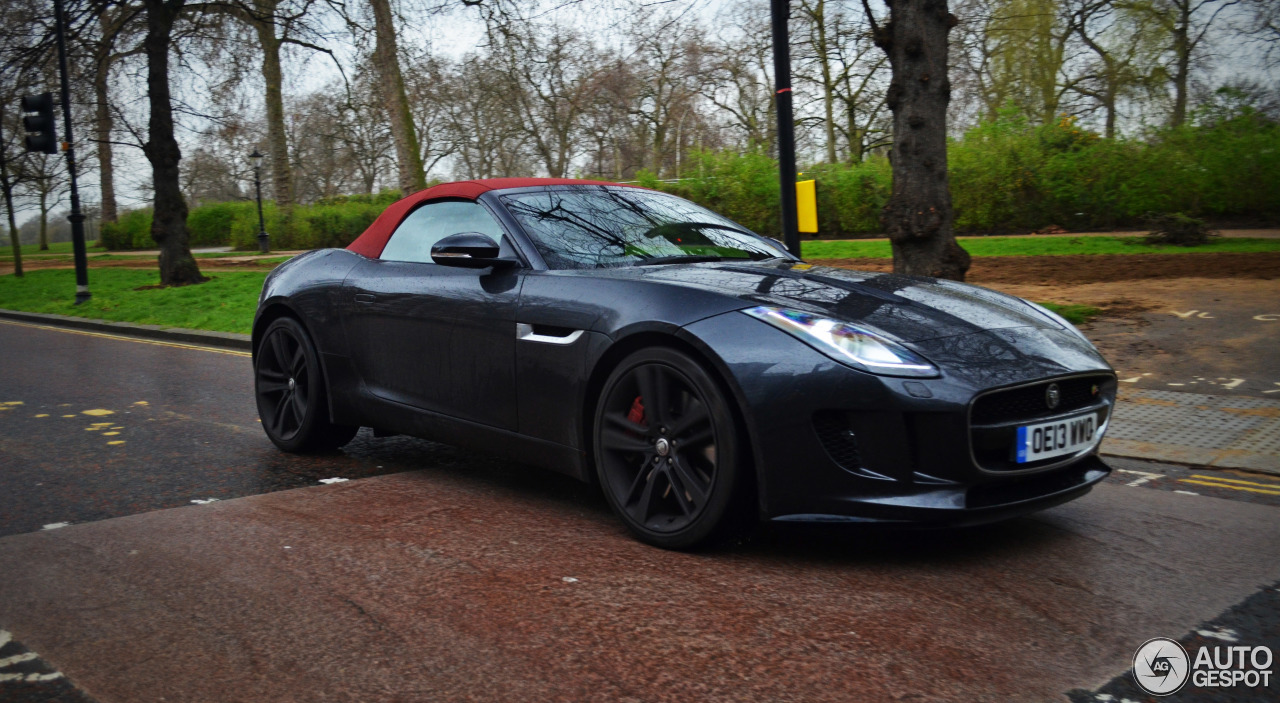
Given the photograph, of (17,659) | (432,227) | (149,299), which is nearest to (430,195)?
(432,227)

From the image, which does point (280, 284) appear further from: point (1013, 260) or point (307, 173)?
point (307, 173)

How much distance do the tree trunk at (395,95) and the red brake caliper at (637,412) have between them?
1663 centimetres

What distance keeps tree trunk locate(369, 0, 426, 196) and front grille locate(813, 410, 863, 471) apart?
679 inches

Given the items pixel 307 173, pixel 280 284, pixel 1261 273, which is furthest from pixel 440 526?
pixel 307 173

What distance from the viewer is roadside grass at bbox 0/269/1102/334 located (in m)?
13.5

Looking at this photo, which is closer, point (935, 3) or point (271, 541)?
point (271, 541)

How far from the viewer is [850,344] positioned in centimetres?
328

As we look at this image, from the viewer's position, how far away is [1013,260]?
45.0 ft

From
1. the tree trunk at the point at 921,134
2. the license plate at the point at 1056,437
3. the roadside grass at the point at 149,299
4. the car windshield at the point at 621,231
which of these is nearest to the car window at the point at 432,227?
the car windshield at the point at 621,231

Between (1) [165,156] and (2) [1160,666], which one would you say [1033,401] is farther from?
(1) [165,156]

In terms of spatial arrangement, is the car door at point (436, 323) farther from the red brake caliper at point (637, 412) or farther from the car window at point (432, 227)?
the red brake caliper at point (637, 412)

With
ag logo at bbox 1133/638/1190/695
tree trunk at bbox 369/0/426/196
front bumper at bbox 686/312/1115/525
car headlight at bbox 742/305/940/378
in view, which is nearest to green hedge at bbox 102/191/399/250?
tree trunk at bbox 369/0/426/196

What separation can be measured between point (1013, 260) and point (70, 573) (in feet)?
41.0

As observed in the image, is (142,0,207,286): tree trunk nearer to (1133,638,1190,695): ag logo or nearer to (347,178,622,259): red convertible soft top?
(347,178,622,259): red convertible soft top
